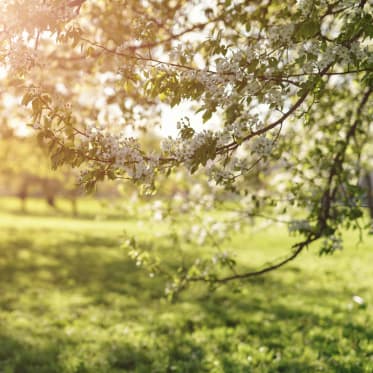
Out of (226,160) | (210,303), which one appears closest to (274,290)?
(210,303)

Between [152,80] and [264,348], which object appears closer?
[152,80]

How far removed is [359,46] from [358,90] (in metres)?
5.53

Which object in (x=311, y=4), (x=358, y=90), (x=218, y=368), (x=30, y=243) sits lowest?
(x=218, y=368)

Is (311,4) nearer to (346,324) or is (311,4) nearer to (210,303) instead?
(346,324)

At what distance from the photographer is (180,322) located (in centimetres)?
1016

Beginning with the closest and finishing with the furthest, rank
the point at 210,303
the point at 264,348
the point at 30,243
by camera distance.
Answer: the point at 264,348, the point at 210,303, the point at 30,243

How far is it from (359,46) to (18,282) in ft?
42.4

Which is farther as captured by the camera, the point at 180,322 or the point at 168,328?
the point at 180,322

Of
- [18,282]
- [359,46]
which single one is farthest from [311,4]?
[18,282]

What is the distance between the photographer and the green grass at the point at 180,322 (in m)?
7.80

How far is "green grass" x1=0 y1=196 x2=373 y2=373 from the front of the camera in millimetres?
7805

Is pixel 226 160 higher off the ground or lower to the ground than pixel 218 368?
higher

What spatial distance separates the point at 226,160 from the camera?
4.43m

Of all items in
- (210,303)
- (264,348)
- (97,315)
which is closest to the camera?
(264,348)
